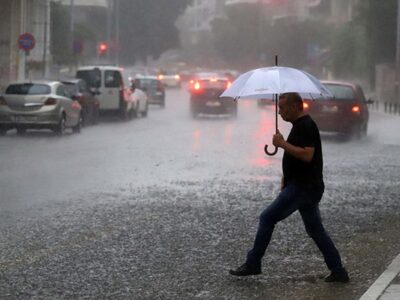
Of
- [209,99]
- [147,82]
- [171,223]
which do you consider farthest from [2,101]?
[147,82]

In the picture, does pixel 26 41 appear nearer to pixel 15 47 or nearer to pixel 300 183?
pixel 15 47

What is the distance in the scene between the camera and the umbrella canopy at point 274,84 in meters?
8.88

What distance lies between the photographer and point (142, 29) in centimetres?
9994

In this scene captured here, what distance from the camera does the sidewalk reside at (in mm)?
7816

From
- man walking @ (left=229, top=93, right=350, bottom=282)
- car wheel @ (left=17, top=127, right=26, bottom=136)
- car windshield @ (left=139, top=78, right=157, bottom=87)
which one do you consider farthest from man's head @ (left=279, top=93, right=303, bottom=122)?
car windshield @ (left=139, top=78, right=157, bottom=87)

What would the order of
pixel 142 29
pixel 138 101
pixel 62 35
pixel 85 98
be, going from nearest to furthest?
pixel 85 98 < pixel 138 101 < pixel 62 35 < pixel 142 29

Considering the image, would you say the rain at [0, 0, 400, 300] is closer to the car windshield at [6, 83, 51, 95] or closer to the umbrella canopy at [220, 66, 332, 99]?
the car windshield at [6, 83, 51, 95]

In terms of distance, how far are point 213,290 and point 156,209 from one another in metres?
4.81

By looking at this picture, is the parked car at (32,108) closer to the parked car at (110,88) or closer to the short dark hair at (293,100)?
the parked car at (110,88)

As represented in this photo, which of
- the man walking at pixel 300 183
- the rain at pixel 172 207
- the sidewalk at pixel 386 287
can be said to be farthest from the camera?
the rain at pixel 172 207

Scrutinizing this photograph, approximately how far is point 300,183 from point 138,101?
33.1 metres

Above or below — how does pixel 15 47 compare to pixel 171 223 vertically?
above

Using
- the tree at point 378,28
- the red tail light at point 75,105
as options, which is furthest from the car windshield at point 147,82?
the red tail light at point 75,105

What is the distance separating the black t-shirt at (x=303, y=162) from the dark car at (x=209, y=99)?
34.2 meters
